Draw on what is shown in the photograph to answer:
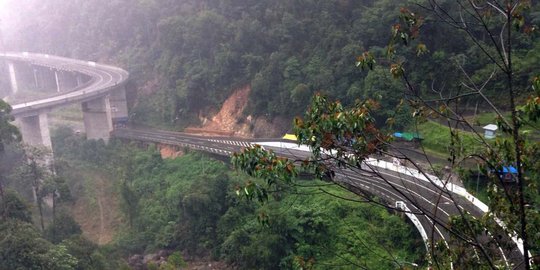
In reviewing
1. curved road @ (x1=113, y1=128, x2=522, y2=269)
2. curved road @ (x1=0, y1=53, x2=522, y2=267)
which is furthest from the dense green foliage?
curved road @ (x1=0, y1=53, x2=522, y2=267)

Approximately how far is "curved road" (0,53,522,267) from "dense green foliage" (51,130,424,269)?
1345 millimetres

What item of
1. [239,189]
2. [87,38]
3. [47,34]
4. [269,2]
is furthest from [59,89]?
[239,189]

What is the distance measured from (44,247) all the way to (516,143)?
22.9 meters

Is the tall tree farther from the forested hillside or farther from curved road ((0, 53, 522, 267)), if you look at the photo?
the forested hillside

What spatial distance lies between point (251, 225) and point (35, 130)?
29800mm

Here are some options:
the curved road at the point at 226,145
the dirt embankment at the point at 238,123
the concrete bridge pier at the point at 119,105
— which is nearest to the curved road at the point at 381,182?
the curved road at the point at 226,145

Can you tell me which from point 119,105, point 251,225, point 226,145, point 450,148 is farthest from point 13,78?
point 450,148

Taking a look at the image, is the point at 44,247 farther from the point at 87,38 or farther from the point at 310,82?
the point at 87,38

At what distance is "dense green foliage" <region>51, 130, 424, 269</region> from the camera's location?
25875mm

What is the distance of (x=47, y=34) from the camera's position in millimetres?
92750

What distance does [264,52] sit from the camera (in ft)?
164

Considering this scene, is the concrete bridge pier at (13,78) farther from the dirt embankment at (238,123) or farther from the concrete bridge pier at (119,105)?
the dirt embankment at (238,123)

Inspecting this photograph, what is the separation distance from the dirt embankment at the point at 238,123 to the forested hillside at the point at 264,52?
0.89 m

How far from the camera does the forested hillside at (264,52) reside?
3741 centimetres
